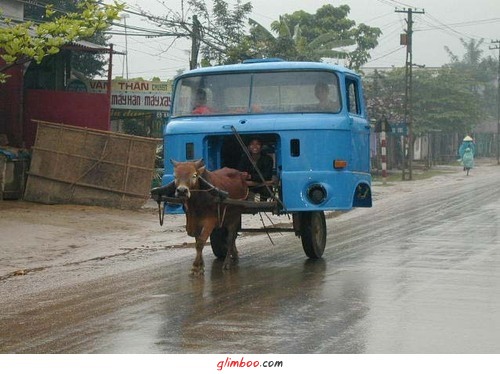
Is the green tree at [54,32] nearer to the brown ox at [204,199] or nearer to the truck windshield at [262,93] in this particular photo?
the truck windshield at [262,93]

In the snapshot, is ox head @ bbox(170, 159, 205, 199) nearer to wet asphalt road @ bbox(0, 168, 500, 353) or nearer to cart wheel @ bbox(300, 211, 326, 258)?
wet asphalt road @ bbox(0, 168, 500, 353)

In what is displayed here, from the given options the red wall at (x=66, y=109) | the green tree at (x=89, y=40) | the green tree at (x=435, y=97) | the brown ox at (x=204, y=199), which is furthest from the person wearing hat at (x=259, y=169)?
the green tree at (x=435, y=97)

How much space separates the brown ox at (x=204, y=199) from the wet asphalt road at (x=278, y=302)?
18.7 inches

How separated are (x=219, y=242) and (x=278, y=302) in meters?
4.15

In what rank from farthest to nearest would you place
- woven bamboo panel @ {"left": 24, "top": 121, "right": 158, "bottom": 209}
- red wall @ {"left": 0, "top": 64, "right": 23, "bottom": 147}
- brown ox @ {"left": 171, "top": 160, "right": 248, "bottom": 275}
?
1. red wall @ {"left": 0, "top": 64, "right": 23, "bottom": 147}
2. woven bamboo panel @ {"left": 24, "top": 121, "right": 158, "bottom": 209}
3. brown ox @ {"left": 171, "top": 160, "right": 248, "bottom": 275}

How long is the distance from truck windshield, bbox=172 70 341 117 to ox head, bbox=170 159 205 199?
207 cm

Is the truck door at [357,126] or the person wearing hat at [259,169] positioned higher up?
the truck door at [357,126]

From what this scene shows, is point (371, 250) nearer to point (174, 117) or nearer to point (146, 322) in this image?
point (174, 117)

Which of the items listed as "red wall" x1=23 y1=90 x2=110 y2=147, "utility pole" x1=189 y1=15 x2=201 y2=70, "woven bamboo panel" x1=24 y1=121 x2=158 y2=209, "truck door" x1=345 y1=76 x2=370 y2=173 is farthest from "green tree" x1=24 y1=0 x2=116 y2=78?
"truck door" x1=345 y1=76 x2=370 y2=173

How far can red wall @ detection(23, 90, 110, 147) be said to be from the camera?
82.0ft

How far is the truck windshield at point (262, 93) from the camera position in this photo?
1362cm

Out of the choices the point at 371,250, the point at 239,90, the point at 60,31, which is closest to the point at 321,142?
the point at 239,90

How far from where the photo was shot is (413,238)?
16.9 m

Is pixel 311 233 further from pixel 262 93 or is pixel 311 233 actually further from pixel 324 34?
pixel 324 34
